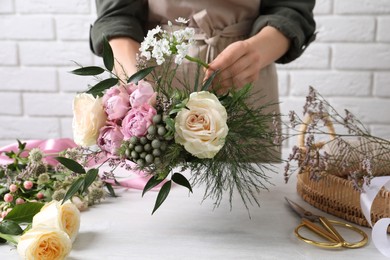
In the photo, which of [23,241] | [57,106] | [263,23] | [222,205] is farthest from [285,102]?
[23,241]

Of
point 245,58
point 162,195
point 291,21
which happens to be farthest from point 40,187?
point 291,21

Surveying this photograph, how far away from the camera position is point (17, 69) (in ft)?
4.88

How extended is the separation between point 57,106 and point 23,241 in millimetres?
1033

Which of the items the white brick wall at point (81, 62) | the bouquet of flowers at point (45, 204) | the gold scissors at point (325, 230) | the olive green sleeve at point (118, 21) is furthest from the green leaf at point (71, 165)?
the white brick wall at point (81, 62)

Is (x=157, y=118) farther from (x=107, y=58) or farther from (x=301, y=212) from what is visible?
(x=301, y=212)

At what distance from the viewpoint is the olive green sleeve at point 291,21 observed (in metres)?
0.88

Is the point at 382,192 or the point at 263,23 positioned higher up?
the point at 263,23

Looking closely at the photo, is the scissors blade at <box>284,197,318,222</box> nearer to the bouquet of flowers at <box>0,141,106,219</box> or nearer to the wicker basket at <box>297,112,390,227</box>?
the wicker basket at <box>297,112,390,227</box>

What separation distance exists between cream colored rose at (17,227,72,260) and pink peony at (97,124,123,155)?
0.32ft

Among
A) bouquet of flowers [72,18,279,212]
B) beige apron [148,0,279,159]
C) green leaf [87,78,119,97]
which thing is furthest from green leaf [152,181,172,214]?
beige apron [148,0,279,159]

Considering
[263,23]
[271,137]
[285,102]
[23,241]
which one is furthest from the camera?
[285,102]

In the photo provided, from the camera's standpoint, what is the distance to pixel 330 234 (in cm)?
57

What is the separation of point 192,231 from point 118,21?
1.52 feet

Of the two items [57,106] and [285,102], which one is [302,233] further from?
[57,106]
